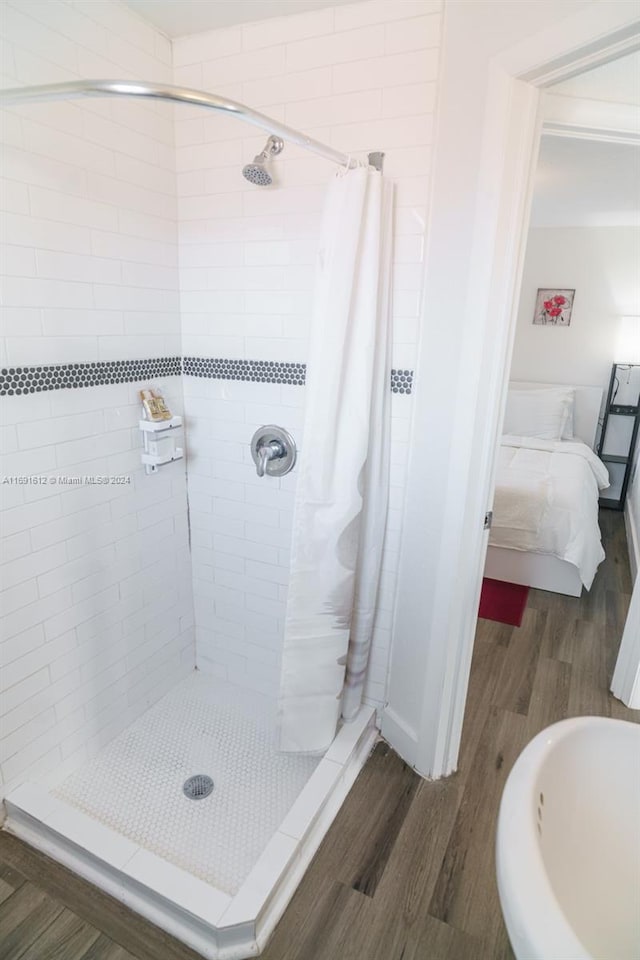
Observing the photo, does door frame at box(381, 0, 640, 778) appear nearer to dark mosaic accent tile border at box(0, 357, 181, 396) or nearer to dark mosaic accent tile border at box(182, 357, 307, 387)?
dark mosaic accent tile border at box(182, 357, 307, 387)

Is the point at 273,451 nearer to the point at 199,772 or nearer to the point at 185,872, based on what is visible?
the point at 199,772

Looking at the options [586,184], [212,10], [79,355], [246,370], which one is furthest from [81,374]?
[586,184]

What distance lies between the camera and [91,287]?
64.7 inches

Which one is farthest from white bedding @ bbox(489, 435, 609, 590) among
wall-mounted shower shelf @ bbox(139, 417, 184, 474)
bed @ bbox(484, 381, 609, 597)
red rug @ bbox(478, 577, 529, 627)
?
wall-mounted shower shelf @ bbox(139, 417, 184, 474)

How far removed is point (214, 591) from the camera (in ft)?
7.47

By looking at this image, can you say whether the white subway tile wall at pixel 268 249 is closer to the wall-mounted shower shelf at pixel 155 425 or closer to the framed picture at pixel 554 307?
the wall-mounted shower shelf at pixel 155 425

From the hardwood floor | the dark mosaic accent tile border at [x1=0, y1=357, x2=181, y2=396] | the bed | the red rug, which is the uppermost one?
the dark mosaic accent tile border at [x1=0, y1=357, x2=181, y2=396]

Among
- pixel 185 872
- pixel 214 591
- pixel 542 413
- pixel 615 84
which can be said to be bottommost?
pixel 185 872

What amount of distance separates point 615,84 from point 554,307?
3447 mm

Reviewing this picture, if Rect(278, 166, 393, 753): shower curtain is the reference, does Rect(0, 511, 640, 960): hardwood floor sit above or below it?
below

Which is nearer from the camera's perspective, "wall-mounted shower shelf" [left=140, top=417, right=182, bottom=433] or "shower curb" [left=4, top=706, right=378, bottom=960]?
"shower curb" [left=4, top=706, right=378, bottom=960]

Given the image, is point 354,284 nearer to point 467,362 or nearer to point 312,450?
point 467,362

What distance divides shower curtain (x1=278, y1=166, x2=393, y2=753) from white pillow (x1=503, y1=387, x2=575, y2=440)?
3145mm

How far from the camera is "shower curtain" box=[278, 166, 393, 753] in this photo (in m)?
1.52
